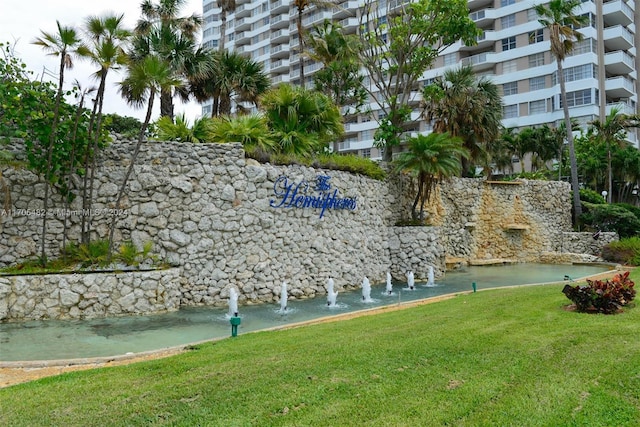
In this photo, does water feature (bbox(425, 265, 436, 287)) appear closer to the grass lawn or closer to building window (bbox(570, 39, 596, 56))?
the grass lawn

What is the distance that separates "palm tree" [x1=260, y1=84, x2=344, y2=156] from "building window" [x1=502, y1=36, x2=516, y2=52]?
117ft

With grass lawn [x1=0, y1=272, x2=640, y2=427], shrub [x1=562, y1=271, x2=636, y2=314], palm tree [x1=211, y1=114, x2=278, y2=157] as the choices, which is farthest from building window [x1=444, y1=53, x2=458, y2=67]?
grass lawn [x1=0, y1=272, x2=640, y2=427]

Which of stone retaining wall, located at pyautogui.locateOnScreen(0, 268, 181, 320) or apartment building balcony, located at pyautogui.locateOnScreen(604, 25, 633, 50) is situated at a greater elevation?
apartment building balcony, located at pyautogui.locateOnScreen(604, 25, 633, 50)

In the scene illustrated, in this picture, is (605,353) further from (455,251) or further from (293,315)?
(455,251)

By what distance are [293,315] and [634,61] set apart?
50519 mm

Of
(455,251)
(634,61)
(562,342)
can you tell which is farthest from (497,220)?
(634,61)

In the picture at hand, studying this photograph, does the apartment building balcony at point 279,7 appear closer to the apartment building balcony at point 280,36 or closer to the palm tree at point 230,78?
the apartment building balcony at point 280,36

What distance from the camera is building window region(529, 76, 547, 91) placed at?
153 feet

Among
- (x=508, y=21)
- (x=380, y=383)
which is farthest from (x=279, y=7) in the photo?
(x=380, y=383)

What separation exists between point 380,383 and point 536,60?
48594 millimetres

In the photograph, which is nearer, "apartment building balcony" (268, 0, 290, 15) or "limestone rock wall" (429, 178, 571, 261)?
"limestone rock wall" (429, 178, 571, 261)

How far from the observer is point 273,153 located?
17547mm

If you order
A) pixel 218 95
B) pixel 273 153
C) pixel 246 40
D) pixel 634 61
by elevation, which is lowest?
pixel 273 153

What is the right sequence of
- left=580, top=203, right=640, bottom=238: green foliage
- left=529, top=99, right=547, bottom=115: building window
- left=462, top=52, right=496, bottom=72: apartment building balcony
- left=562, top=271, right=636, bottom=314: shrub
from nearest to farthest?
left=562, top=271, right=636, bottom=314: shrub < left=580, top=203, right=640, bottom=238: green foliage < left=529, top=99, right=547, bottom=115: building window < left=462, top=52, right=496, bottom=72: apartment building balcony
